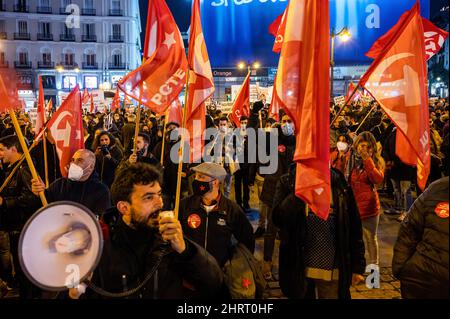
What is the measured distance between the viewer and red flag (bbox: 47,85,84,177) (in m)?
5.14

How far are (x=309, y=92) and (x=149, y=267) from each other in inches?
70.8

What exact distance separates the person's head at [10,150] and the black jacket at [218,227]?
2.38m

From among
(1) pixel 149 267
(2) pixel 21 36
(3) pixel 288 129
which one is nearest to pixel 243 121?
(3) pixel 288 129

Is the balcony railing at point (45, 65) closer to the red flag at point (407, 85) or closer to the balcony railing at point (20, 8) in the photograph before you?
the balcony railing at point (20, 8)

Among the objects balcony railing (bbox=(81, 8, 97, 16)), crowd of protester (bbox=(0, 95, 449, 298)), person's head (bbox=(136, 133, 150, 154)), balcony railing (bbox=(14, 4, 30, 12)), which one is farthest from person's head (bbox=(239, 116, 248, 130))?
balcony railing (bbox=(14, 4, 30, 12))

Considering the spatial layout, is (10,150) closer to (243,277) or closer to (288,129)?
(243,277)

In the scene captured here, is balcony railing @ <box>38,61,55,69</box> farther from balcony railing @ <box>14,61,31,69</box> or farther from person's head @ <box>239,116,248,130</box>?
person's head @ <box>239,116,248,130</box>

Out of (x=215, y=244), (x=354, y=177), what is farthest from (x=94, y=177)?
(x=354, y=177)

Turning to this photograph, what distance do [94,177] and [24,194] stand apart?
31.5 inches

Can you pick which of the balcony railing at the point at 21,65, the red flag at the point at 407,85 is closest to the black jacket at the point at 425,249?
the red flag at the point at 407,85

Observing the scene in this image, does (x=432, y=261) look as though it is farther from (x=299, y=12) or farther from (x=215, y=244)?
(x=299, y=12)

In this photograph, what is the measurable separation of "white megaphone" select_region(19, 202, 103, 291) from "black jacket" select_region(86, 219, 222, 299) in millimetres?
441

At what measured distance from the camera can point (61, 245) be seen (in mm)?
1908

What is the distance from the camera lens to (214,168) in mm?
3791
